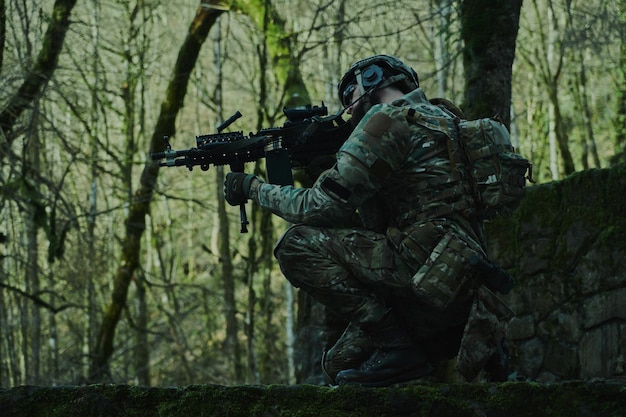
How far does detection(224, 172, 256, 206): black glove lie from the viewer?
417 centimetres

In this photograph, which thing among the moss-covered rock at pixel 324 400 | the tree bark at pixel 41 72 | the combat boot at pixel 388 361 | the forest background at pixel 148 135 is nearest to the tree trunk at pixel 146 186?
the forest background at pixel 148 135

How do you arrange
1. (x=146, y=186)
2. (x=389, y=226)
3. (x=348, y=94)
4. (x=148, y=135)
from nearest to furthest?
(x=389, y=226) < (x=348, y=94) < (x=146, y=186) < (x=148, y=135)

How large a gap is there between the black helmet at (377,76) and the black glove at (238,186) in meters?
0.64

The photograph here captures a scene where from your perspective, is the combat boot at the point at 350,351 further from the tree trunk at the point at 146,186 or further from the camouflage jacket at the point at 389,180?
the tree trunk at the point at 146,186

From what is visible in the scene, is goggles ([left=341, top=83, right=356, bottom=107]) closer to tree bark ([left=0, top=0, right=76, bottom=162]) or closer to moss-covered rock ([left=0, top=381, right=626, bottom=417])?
moss-covered rock ([left=0, top=381, right=626, bottom=417])

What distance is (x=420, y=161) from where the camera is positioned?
3.99 m

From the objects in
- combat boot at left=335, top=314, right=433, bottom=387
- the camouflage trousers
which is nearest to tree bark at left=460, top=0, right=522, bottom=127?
the camouflage trousers

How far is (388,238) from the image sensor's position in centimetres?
405

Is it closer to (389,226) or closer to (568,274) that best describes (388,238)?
(389,226)

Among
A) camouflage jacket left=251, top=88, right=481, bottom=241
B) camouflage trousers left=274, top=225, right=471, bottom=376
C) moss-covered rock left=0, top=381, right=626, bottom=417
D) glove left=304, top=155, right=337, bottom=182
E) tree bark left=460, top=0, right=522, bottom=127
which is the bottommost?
moss-covered rock left=0, top=381, right=626, bottom=417

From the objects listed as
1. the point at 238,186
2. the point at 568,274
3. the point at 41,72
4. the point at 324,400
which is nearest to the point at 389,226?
the point at 238,186

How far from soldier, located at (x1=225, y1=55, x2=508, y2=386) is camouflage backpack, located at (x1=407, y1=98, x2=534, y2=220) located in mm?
43

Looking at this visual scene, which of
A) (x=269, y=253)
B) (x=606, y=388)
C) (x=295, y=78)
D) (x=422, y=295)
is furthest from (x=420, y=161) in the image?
(x=269, y=253)

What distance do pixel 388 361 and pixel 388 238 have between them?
1.85ft
